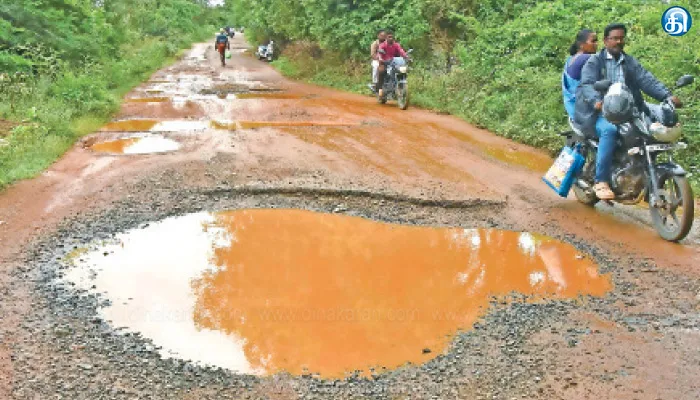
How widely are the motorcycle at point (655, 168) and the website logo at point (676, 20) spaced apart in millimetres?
3416

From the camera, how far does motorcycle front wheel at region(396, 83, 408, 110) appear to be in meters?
12.9

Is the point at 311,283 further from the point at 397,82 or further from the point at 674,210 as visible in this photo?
the point at 397,82

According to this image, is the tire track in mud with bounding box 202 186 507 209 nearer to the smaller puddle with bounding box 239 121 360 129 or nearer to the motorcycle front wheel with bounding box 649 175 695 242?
the motorcycle front wheel with bounding box 649 175 695 242

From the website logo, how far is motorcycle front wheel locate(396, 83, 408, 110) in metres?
5.35

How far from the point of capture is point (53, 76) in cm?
1270

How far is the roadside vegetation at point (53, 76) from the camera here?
8672 mm

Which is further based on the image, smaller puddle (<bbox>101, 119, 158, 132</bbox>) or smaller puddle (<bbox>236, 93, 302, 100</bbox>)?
smaller puddle (<bbox>236, 93, 302, 100</bbox>)

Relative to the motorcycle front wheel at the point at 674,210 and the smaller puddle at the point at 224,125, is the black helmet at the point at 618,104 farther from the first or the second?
the smaller puddle at the point at 224,125

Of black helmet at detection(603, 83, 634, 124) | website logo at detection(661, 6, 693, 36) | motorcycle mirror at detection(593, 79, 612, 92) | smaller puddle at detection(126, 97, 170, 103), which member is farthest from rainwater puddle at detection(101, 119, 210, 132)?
website logo at detection(661, 6, 693, 36)

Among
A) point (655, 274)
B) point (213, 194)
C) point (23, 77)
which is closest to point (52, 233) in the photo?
point (213, 194)

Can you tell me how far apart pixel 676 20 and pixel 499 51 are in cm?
398

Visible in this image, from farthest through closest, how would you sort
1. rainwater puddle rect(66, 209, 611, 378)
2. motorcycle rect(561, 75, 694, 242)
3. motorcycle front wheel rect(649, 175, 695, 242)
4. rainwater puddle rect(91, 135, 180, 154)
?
rainwater puddle rect(91, 135, 180, 154)
motorcycle rect(561, 75, 694, 242)
motorcycle front wheel rect(649, 175, 695, 242)
rainwater puddle rect(66, 209, 611, 378)

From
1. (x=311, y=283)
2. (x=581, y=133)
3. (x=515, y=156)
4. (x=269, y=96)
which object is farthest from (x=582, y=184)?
(x=269, y=96)

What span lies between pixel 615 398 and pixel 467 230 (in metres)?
2.75
